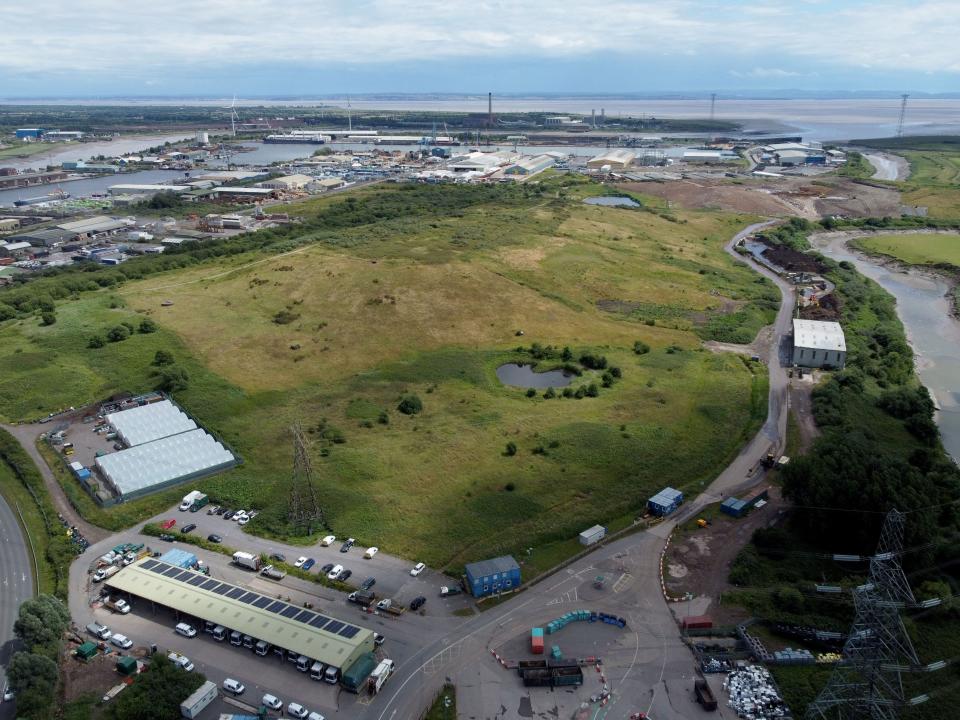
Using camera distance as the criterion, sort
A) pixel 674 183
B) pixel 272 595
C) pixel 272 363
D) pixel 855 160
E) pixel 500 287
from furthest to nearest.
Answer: pixel 855 160 → pixel 674 183 → pixel 500 287 → pixel 272 363 → pixel 272 595

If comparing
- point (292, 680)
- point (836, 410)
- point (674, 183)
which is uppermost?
point (674, 183)

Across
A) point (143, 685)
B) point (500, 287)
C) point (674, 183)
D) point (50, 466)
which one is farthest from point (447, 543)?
point (674, 183)

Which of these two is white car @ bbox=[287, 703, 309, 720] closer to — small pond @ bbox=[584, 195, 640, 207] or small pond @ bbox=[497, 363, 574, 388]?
small pond @ bbox=[497, 363, 574, 388]

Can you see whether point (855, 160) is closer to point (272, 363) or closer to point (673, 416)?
point (673, 416)

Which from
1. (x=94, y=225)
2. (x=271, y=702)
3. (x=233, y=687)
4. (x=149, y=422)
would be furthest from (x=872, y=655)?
(x=94, y=225)

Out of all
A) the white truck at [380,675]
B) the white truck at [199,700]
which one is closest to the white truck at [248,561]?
the white truck at [199,700]

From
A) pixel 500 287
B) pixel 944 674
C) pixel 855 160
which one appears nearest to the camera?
pixel 944 674
